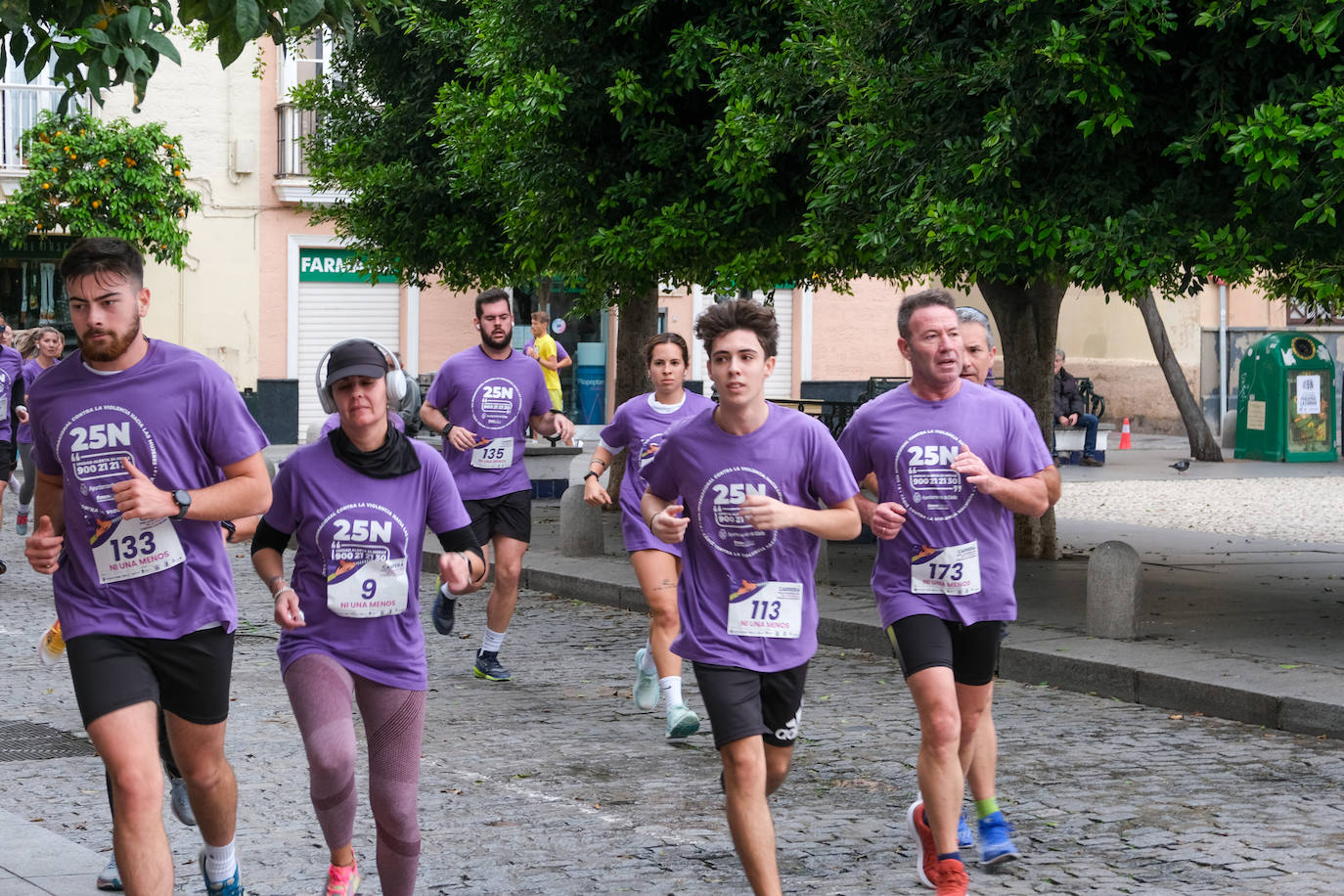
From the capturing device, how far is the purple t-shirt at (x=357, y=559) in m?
4.71

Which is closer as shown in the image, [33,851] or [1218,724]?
[33,851]

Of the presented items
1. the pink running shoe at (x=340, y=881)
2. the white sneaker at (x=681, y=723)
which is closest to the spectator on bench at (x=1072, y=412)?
the white sneaker at (x=681, y=723)

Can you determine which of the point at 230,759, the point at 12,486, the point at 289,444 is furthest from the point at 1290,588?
the point at 289,444

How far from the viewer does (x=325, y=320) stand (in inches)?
1179

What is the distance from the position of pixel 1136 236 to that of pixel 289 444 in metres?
21.5

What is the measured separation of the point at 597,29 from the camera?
1233 cm

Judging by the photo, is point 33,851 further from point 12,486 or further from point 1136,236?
point 12,486

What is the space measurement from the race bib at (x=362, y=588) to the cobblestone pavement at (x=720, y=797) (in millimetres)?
1077

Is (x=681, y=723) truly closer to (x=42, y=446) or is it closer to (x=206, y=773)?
(x=206, y=773)

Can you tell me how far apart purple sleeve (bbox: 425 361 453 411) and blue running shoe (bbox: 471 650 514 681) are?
1300mm

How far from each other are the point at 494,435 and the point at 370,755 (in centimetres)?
477

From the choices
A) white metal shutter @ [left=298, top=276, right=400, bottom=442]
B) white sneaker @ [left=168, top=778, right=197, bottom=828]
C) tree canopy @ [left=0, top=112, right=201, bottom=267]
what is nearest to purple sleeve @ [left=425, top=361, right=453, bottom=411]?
white sneaker @ [left=168, top=778, right=197, bottom=828]

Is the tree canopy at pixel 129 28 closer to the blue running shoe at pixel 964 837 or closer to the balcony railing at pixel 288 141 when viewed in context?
the blue running shoe at pixel 964 837

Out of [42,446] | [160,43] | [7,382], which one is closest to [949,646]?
[42,446]
